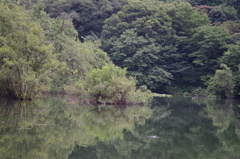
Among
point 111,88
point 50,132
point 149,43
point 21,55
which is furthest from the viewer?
point 149,43

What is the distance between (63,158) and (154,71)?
31.6m

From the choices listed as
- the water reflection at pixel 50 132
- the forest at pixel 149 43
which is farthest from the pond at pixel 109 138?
the forest at pixel 149 43

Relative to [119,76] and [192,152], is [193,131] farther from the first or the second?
[119,76]

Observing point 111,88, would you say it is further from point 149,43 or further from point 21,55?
point 149,43

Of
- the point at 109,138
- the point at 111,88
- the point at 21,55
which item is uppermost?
the point at 21,55

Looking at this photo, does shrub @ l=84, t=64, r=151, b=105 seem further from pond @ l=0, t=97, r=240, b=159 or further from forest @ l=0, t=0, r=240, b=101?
pond @ l=0, t=97, r=240, b=159

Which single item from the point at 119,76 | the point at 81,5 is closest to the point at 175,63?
the point at 81,5

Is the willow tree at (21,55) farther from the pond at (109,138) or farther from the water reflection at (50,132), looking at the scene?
Result: the pond at (109,138)

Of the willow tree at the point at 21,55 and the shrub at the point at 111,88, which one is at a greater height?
the willow tree at the point at 21,55

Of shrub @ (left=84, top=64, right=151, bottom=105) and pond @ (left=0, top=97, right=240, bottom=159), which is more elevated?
pond @ (left=0, top=97, right=240, bottom=159)

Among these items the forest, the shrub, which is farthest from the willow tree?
the forest

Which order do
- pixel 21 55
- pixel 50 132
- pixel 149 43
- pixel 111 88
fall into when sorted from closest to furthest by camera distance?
pixel 50 132
pixel 21 55
pixel 111 88
pixel 149 43

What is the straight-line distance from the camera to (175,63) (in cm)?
4003

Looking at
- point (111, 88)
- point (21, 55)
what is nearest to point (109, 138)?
point (21, 55)
